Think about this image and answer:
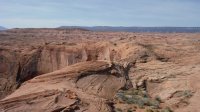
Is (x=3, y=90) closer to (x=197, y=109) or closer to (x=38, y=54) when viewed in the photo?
(x=38, y=54)

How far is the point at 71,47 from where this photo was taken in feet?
97.9

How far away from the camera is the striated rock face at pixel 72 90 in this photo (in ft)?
50.2

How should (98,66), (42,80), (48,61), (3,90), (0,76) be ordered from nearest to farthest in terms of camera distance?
(42,80) → (98,66) → (3,90) → (0,76) → (48,61)

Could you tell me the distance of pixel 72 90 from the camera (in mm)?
17094

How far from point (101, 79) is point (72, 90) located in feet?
9.86

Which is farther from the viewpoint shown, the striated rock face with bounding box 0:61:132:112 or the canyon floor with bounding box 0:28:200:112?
the canyon floor with bounding box 0:28:200:112

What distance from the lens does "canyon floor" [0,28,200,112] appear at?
16000 millimetres

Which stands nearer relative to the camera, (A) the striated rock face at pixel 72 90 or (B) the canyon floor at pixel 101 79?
(A) the striated rock face at pixel 72 90

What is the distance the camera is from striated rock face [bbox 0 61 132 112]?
50.2 feet

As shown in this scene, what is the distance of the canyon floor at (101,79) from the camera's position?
1600 centimetres

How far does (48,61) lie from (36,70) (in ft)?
4.31

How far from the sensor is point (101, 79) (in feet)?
64.8

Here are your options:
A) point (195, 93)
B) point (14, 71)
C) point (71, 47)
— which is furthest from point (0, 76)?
point (195, 93)

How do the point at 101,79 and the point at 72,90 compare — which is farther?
the point at 101,79
